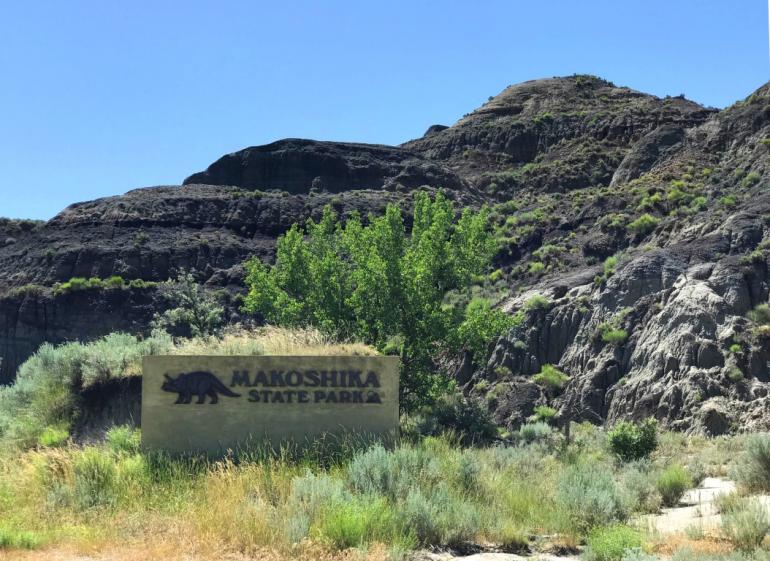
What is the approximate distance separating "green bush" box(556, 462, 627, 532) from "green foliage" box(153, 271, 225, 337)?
106 feet

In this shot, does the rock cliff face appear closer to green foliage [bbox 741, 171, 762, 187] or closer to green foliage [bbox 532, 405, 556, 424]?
green foliage [bbox 741, 171, 762, 187]

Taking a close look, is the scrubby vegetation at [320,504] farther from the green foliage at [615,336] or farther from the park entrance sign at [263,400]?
the green foliage at [615,336]

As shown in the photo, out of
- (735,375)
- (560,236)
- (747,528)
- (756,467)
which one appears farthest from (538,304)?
(747,528)

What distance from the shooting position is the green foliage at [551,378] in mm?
33031

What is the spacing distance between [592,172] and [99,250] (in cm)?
4557

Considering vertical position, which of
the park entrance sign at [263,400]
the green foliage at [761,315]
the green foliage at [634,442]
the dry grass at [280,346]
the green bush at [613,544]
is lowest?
the green foliage at [634,442]

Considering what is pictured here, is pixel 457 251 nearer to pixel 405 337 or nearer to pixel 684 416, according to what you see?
pixel 405 337

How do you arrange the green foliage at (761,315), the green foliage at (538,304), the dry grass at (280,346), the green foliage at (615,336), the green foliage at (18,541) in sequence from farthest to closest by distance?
1. the green foliage at (538,304)
2. the green foliage at (615,336)
3. the green foliage at (761,315)
4. the dry grass at (280,346)
5. the green foliage at (18,541)

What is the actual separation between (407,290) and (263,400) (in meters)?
10.6

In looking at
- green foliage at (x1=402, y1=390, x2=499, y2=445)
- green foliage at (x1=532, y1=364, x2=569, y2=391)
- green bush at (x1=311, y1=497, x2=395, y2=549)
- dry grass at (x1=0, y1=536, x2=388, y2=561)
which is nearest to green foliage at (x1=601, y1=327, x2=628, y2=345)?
green foliage at (x1=532, y1=364, x2=569, y2=391)

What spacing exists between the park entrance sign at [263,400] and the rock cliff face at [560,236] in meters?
13.1

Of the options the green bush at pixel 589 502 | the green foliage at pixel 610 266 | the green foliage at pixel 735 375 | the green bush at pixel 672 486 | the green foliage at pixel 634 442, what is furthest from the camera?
the green foliage at pixel 610 266

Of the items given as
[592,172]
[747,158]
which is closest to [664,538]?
[747,158]

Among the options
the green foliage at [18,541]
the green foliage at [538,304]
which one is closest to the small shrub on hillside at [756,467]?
the green foliage at [18,541]
